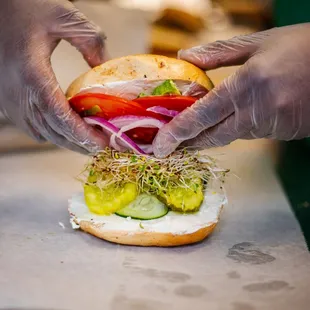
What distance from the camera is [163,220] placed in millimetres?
2090

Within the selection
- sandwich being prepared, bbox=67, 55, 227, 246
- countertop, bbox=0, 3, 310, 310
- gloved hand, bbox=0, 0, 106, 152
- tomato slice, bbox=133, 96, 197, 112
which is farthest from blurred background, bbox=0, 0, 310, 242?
tomato slice, bbox=133, 96, 197, 112

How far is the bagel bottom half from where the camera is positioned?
2.04 meters

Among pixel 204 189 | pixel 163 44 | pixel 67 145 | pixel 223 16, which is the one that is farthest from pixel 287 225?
pixel 223 16

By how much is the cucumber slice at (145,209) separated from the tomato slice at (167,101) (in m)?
0.32

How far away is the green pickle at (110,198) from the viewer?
2096 mm

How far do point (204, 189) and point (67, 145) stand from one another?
1.71 feet

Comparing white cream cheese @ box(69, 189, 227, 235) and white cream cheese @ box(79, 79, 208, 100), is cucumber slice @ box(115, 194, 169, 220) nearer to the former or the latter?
white cream cheese @ box(69, 189, 227, 235)

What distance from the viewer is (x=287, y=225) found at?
228 cm

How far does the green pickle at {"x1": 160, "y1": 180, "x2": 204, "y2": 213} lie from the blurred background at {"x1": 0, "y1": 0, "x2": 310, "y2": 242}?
0.43m

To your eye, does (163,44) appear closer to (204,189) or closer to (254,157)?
(254,157)

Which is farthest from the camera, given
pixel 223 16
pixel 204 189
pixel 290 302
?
pixel 223 16

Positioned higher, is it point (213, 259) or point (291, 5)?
point (291, 5)

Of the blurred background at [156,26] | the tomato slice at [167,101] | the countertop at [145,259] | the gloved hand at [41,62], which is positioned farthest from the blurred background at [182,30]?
the tomato slice at [167,101]

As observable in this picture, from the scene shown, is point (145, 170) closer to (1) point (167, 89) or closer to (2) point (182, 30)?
(1) point (167, 89)
